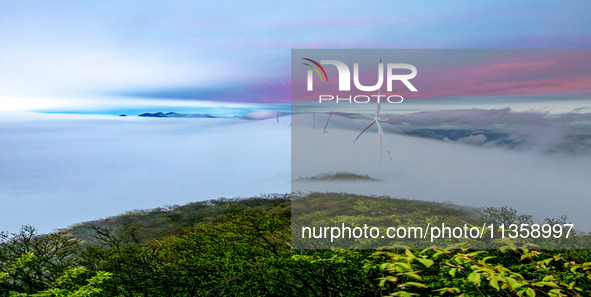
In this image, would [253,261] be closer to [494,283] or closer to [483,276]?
[483,276]

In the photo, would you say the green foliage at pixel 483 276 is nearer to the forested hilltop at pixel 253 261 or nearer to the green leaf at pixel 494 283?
the forested hilltop at pixel 253 261

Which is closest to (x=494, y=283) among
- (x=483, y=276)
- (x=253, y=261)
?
(x=483, y=276)

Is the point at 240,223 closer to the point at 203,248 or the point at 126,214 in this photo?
the point at 203,248

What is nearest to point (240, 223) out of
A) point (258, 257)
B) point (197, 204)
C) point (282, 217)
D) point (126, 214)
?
point (282, 217)

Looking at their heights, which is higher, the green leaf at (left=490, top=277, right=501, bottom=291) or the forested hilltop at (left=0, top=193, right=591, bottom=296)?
the green leaf at (left=490, top=277, right=501, bottom=291)

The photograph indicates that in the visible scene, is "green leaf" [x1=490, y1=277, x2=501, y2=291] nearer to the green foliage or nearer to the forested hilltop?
the forested hilltop

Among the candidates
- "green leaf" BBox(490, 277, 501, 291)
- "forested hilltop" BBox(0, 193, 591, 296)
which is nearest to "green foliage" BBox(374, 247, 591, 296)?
"forested hilltop" BBox(0, 193, 591, 296)

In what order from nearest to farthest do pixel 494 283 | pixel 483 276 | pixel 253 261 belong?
1. pixel 494 283
2. pixel 483 276
3. pixel 253 261

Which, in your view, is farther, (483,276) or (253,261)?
(253,261)

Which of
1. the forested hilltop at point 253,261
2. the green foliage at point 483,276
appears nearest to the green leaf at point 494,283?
the forested hilltop at point 253,261
